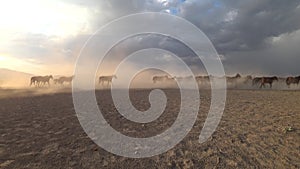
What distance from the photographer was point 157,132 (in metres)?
12.2

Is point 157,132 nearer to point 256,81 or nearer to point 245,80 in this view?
point 256,81

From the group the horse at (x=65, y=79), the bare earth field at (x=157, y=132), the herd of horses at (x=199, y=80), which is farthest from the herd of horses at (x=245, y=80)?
the bare earth field at (x=157, y=132)

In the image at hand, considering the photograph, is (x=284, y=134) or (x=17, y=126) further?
(x=17, y=126)

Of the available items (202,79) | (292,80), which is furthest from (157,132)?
(202,79)

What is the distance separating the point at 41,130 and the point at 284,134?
11.5 m

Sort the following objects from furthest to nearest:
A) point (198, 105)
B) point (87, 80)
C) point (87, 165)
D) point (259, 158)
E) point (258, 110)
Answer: point (87, 80) → point (198, 105) → point (258, 110) → point (259, 158) → point (87, 165)

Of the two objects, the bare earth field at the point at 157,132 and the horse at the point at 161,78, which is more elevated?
the horse at the point at 161,78

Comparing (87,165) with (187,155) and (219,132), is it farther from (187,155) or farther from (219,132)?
(219,132)

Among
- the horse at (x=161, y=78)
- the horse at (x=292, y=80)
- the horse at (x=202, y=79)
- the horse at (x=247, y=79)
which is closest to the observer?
the horse at (x=292, y=80)

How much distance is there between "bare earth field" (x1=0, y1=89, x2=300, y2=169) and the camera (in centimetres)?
876

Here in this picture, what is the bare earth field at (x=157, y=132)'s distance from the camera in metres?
8.76

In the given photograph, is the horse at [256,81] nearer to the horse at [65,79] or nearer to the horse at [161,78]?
the horse at [161,78]

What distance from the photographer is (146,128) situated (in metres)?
12.9

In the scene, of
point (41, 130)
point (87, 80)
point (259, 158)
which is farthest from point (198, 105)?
point (87, 80)
